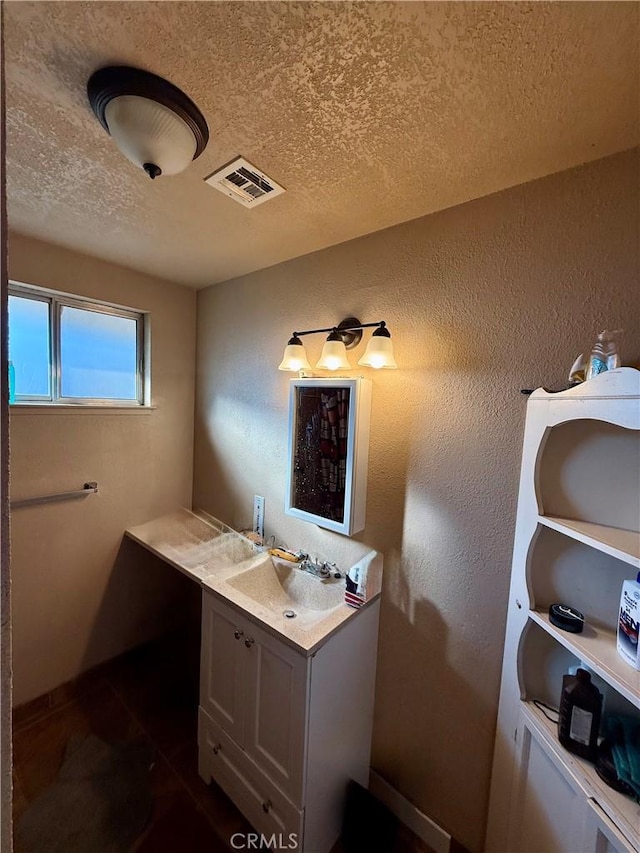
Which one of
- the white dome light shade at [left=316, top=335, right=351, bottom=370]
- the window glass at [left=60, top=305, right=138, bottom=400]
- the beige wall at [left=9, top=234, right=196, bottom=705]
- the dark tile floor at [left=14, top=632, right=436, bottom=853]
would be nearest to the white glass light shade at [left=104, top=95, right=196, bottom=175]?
the white dome light shade at [left=316, top=335, right=351, bottom=370]

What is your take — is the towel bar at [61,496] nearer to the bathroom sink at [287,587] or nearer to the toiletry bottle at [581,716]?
the bathroom sink at [287,587]

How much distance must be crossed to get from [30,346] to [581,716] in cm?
253

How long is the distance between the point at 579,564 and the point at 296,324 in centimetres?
142

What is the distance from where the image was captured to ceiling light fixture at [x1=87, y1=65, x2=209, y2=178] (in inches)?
28.5

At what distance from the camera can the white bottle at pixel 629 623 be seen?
0.77 m

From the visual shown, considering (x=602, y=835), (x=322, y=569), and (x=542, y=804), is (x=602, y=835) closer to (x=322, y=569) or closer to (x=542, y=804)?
(x=542, y=804)

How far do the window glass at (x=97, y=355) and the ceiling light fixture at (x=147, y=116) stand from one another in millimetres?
1223

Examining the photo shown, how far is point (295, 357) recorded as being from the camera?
1491 millimetres

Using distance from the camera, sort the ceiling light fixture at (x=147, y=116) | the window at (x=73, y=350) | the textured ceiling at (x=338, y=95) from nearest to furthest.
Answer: the textured ceiling at (x=338, y=95)
the ceiling light fixture at (x=147, y=116)
the window at (x=73, y=350)

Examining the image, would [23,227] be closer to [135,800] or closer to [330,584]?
[330,584]

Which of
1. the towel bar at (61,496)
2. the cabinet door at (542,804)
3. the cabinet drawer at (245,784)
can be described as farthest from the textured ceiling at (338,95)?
the cabinet drawer at (245,784)

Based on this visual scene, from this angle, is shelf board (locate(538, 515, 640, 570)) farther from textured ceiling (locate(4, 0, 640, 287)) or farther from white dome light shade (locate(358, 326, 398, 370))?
textured ceiling (locate(4, 0, 640, 287))

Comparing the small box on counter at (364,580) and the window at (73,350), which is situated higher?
the window at (73,350)

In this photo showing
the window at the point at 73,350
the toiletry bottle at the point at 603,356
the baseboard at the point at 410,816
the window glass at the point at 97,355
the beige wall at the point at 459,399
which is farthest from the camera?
the window glass at the point at 97,355
